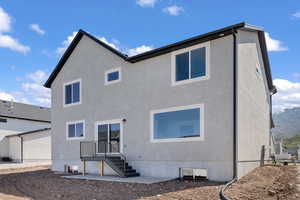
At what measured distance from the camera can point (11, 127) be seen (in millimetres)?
27266

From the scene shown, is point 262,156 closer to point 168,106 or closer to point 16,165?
point 168,106

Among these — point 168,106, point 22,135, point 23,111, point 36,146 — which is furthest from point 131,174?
point 23,111

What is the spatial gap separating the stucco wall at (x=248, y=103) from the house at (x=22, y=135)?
19.7 m

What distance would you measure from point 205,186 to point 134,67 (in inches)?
265

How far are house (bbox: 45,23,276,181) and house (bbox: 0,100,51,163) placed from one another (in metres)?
9.66

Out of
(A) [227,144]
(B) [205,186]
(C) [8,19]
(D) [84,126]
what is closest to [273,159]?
(A) [227,144]

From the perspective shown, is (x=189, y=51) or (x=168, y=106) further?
(x=168, y=106)

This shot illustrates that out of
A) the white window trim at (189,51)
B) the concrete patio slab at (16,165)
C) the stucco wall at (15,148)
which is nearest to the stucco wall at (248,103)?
the white window trim at (189,51)

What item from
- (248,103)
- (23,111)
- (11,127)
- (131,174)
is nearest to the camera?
(248,103)

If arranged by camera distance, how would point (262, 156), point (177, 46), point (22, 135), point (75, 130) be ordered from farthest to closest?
point (22, 135), point (75, 130), point (262, 156), point (177, 46)

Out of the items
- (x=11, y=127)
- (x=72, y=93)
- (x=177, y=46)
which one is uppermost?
(x=177, y=46)

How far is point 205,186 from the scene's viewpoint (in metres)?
8.91

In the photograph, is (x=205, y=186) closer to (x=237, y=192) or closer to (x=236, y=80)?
(x=237, y=192)

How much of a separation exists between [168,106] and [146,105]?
1273 mm
